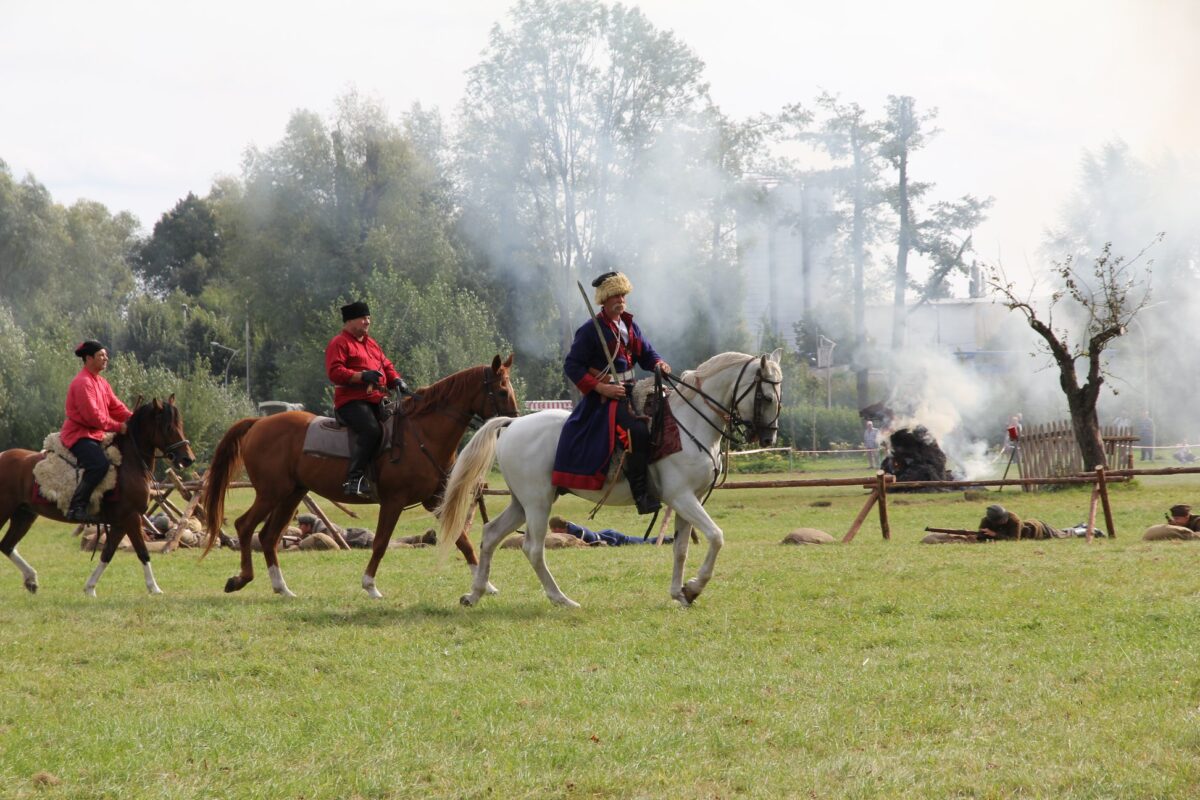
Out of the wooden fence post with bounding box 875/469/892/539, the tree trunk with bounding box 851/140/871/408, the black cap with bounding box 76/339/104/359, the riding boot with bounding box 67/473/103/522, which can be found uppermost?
the tree trunk with bounding box 851/140/871/408

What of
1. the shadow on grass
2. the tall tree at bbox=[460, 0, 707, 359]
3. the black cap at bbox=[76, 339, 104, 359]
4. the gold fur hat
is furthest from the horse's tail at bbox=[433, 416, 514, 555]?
the tall tree at bbox=[460, 0, 707, 359]

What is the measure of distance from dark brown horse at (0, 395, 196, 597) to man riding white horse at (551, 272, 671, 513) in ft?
15.2

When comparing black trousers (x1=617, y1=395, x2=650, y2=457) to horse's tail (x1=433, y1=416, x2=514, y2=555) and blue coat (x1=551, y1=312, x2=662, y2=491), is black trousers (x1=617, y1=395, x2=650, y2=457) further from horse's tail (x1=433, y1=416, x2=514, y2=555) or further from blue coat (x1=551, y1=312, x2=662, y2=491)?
horse's tail (x1=433, y1=416, x2=514, y2=555)

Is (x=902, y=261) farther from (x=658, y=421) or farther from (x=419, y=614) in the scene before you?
(x=419, y=614)

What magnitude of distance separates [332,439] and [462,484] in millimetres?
1868

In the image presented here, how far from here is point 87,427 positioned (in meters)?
12.8

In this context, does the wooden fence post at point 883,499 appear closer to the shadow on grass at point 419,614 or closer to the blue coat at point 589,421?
the blue coat at point 589,421

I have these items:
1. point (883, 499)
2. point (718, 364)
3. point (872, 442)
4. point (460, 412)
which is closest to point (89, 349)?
point (460, 412)

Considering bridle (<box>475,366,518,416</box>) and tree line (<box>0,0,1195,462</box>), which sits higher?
tree line (<box>0,0,1195,462</box>)

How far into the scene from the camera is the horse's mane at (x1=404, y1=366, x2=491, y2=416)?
12.3m

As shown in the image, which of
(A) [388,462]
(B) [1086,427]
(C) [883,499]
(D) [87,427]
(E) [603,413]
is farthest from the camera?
(B) [1086,427]

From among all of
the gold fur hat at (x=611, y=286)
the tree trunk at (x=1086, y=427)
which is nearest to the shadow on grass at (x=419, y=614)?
the gold fur hat at (x=611, y=286)

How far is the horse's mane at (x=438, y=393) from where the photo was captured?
12320 mm

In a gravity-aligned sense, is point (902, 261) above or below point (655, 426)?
above
